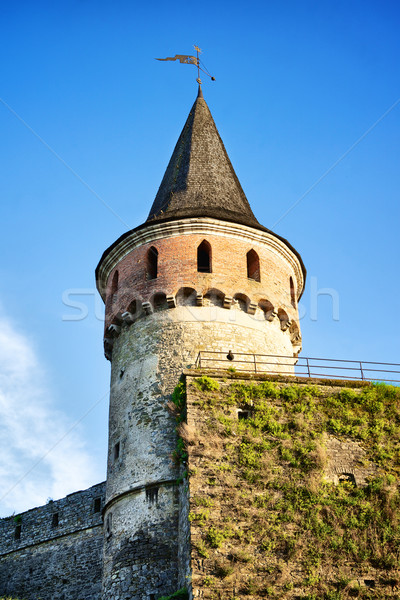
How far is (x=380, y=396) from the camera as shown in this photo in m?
18.9

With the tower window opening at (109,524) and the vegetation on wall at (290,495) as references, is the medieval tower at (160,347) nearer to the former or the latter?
the tower window opening at (109,524)

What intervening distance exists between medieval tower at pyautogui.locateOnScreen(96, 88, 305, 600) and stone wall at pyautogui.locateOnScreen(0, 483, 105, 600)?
5282mm

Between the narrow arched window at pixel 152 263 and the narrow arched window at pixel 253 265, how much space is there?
312cm

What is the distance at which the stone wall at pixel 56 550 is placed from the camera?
23.9m

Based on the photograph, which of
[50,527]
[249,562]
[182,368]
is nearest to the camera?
[249,562]

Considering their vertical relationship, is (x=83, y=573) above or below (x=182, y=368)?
below

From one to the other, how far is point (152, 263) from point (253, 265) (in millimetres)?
3410

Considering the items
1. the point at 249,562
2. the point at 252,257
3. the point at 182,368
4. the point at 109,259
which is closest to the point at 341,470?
the point at 249,562

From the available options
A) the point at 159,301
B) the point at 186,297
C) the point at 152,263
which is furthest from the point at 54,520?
the point at 186,297

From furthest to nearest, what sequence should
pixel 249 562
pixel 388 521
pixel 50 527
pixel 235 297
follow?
pixel 50 527 → pixel 235 297 → pixel 388 521 → pixel 249 562

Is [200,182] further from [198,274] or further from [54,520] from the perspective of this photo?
[54,520]

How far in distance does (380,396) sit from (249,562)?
626 centimetres

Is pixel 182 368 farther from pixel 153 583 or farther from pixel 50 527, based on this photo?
pixel 50 527

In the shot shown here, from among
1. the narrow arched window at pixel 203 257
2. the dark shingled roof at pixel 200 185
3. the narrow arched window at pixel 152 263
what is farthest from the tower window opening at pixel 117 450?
the dark shingled roof at pixel 200 185
